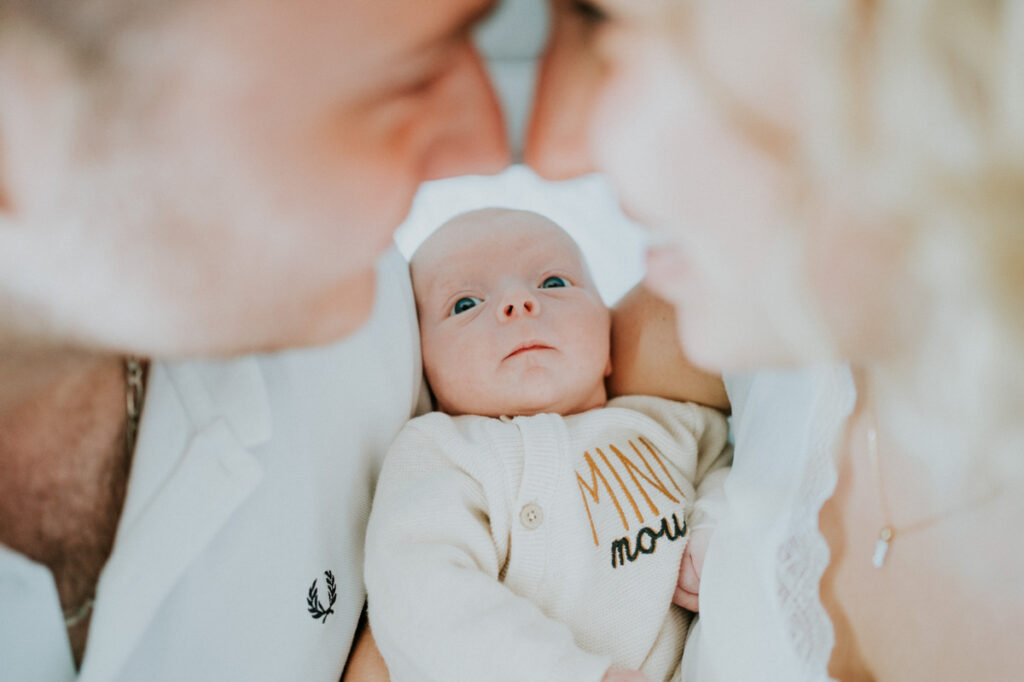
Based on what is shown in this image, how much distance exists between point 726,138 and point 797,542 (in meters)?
0.31

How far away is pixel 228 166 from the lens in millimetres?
200

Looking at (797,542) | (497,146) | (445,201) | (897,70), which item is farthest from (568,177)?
(445,201)

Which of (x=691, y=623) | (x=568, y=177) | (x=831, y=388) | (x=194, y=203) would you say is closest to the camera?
(x=194, y=203)

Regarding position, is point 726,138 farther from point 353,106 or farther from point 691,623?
point 691,623

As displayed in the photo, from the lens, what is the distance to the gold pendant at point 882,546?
1.44ft

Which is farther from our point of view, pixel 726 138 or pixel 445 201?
pixel 445 201

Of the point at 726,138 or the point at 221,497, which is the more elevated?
the point at 726,138

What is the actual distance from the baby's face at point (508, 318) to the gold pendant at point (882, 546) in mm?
323

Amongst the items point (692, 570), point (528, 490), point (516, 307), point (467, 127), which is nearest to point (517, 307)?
point (516, 307)

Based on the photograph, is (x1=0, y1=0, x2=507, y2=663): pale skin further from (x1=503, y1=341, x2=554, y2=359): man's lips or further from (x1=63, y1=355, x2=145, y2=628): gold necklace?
(x1=503, y1=341, x2=554, y2=359): man's lips

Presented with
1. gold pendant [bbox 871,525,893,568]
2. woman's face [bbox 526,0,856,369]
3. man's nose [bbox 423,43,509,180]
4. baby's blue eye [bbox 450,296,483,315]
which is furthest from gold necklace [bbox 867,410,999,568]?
baby's blue eye [bbox 450,296,483,315]

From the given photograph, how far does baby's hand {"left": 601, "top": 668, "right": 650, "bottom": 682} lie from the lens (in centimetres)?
53

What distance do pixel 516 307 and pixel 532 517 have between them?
19cm

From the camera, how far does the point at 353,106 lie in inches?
8.4
